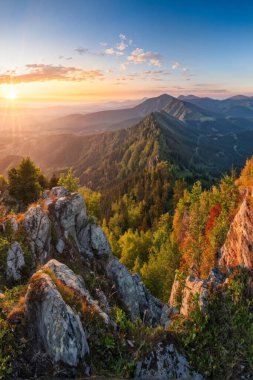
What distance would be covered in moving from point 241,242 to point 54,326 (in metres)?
26.7

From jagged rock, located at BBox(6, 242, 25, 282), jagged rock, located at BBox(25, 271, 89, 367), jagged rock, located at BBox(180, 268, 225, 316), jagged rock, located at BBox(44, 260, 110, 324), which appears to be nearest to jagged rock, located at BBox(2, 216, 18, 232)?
jagged rock, located at BBox(6, 242, 25, 282)

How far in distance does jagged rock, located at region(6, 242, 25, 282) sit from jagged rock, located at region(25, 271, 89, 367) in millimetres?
9743

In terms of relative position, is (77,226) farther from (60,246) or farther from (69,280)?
(69,280)

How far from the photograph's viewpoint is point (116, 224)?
156 metres

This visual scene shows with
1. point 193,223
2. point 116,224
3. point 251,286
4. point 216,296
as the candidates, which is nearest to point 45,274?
point 216,296

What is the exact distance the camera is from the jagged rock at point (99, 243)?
3931 centimetres

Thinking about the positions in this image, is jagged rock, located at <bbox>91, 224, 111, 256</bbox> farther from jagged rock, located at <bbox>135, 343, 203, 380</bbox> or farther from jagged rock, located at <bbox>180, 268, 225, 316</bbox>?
jagged rock, located at <bbox>135, 343, 203, 380</bbox>

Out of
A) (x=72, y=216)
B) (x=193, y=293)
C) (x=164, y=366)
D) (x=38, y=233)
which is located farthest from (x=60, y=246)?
(x=164, y=366)

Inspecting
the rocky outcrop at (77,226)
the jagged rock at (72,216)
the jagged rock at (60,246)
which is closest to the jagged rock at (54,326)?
the jagged rock at (60,246)

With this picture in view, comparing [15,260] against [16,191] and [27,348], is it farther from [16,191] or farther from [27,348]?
[16,191]

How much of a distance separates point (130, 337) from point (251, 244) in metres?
20.8

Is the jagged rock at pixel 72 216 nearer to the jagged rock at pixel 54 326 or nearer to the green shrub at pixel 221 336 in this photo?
the jagged rock at pixel 54 326

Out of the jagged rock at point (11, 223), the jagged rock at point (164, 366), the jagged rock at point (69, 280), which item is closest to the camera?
the jagged rock at point (164, 366)

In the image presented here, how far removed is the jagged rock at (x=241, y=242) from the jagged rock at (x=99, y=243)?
1490 centimetres
